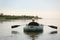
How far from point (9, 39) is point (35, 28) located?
1347 millimetres

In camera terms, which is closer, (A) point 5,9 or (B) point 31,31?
(A) point 5,9

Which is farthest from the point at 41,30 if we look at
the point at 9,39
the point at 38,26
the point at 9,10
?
the point at 9,39

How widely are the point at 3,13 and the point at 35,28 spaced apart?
0.93 m

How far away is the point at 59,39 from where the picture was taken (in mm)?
4789

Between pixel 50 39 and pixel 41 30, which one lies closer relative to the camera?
pixel 50 39

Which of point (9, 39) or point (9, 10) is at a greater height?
point (9, 10)

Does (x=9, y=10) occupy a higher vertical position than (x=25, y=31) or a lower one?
higher

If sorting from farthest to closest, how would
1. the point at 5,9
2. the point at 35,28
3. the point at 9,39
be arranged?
the point at 35,28 → the point at 5,9 → the point at 9,39

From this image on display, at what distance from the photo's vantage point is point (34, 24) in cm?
600

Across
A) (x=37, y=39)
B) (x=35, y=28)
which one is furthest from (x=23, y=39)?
(x=35, y=28)

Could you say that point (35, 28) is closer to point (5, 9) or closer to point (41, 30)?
point (41, 30)

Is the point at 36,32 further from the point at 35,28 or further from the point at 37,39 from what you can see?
the point at 37,39

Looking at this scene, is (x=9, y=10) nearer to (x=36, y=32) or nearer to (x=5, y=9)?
(x=5, y=9)

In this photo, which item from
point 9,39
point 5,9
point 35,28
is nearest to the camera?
point 9,39
